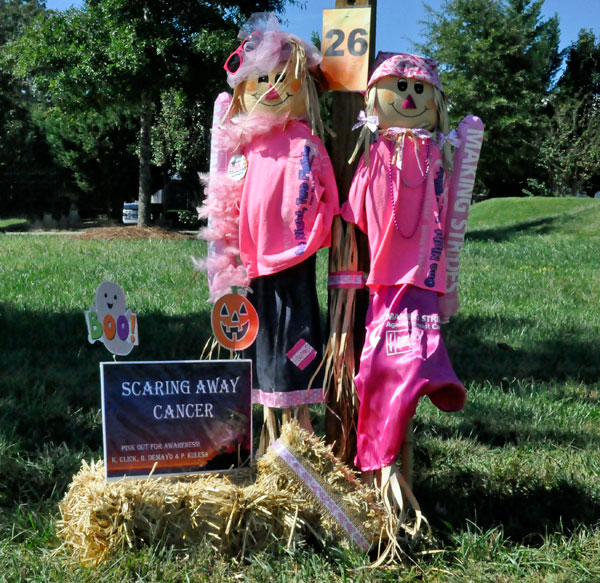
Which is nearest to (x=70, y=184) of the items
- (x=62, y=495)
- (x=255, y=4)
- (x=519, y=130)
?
(x=255, y=4)

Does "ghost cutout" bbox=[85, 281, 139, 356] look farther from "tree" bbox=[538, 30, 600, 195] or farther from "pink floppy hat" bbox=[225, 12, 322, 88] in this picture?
"tree" bbox=[538, 30, 600, 195]

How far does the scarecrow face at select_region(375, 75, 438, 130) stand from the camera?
303 cm

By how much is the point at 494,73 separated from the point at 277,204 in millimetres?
24756

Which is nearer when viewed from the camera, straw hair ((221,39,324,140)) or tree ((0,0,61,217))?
straw hair ((221,39,324,140))

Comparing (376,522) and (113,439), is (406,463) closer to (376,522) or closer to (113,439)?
(376,522)

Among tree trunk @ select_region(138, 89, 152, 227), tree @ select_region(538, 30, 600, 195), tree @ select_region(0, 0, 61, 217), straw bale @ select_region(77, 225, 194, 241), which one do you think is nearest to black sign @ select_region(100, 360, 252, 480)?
straw bale @ select_region(77, 225, 194, 241)

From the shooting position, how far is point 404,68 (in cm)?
302

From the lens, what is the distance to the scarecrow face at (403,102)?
3029mm

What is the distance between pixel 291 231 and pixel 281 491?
105 cm

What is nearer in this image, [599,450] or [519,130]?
[599,450]

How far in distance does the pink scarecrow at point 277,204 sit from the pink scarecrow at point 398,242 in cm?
21

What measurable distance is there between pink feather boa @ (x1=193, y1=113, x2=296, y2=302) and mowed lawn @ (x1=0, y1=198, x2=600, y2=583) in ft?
3.69

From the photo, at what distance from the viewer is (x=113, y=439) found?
2826mm

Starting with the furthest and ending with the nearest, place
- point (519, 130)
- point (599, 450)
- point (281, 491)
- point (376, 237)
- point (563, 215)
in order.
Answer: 1. point (519, 130)
2. point (563, 215)
3. point (599, 450)
4. point (376, 237)
5. point (281, 491)
